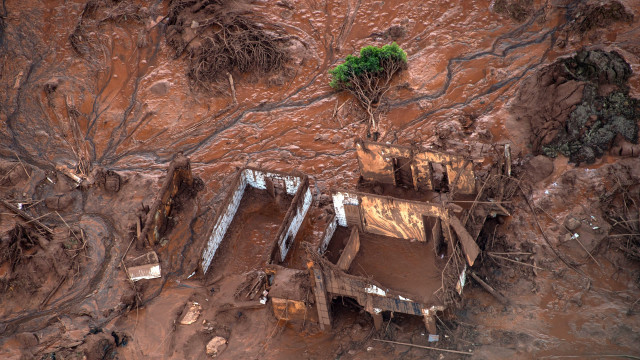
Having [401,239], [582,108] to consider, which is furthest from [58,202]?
[582,108]

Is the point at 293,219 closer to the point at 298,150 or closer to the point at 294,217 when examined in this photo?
the point at 294,217

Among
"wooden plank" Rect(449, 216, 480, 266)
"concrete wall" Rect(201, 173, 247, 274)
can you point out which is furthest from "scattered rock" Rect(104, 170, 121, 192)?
"wooden plank" Rect(449, 216, 480, 266)

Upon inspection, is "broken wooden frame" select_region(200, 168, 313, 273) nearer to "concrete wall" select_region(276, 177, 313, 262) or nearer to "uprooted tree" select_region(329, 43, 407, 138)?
"concrete wall" select_region(276, 177, 313, 262)

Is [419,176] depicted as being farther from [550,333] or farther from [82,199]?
[82,199]

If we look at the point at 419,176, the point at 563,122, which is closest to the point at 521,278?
the point at 419,176

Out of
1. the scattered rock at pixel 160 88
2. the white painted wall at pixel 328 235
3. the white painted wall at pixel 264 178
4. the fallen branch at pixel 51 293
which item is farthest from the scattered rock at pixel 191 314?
the scattered rock at pixel 160 88
